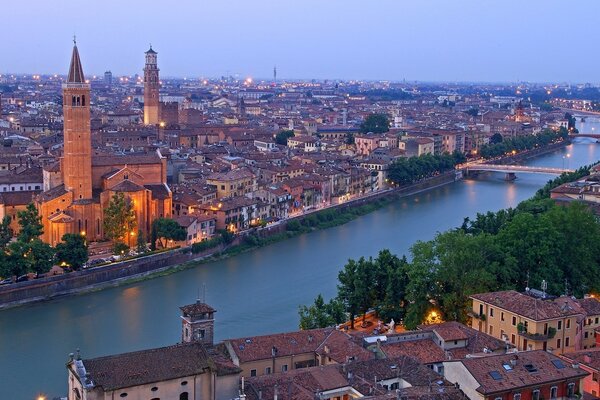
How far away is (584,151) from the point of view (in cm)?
2627

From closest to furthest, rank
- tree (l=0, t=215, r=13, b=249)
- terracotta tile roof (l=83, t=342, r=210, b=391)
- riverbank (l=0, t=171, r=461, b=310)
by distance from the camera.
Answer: terracotta tile roof (l=83, t=342, r=210, b=391)
riverbank (l=0, t=171, r=461, b=310)
tree (l=0, t=215, r=13, b=249)

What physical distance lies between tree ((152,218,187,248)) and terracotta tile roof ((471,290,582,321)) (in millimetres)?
5263

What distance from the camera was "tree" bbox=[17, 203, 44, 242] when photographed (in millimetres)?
9602

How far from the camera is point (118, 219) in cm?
1051

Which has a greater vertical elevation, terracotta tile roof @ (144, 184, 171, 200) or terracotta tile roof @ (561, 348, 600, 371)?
terracotta tile roof @ (144, 184, 171, 200)

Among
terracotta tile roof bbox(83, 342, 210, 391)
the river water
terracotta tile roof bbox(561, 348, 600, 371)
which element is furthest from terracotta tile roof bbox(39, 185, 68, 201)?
terracotta tile roof bbox(561, 348, 600, 371)

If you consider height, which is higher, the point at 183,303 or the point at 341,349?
the point at 341,349

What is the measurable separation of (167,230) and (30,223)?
1737 millimetres

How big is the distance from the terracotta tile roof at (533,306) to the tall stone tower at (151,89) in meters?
16.9

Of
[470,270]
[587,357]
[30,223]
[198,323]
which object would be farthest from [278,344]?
[30,223]

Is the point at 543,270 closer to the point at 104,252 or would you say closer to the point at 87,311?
the point at 87,311

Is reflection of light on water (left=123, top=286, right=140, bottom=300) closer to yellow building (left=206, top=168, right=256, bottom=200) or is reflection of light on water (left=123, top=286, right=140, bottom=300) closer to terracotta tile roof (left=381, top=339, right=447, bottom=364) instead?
yellow building (left=206, top=168, right=256, bottom=200)

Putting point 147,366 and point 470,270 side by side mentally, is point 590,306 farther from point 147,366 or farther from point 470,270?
point 147,366

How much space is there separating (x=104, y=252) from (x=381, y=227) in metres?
4.90
